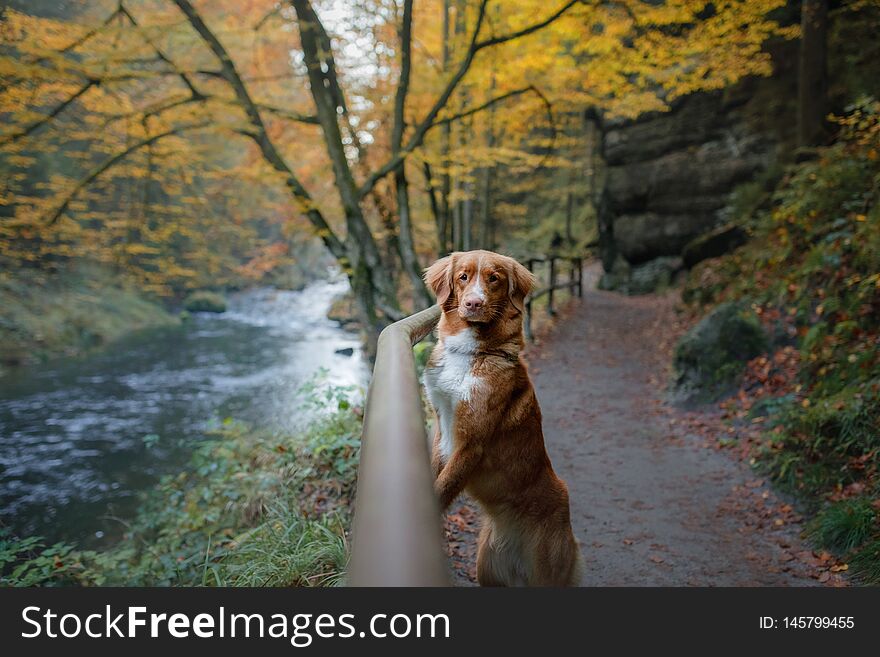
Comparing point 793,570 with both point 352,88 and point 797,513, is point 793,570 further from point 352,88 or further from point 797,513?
point 352,88

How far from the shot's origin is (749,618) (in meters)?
1.61

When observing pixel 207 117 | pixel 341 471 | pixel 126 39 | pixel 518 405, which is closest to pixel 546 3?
pixel 207 117

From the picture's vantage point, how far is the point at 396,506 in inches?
32.0

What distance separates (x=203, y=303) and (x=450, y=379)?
25.8 metres

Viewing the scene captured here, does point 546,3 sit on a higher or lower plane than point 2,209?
higher

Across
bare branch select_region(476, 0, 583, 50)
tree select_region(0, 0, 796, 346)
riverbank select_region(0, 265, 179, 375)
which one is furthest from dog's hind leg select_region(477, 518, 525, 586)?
riverbank select_region(0, 265, 179, 375)

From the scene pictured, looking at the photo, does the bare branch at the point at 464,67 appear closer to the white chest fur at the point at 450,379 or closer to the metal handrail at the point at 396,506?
the white chest fur at the point at 450,379

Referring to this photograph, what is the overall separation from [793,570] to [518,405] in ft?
9.82

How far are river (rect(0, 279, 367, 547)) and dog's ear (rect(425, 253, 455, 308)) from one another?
4372 mm

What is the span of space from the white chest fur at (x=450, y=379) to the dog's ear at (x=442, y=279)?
159 mm

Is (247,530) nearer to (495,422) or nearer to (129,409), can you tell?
(495,422)

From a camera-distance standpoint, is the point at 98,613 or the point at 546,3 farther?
the point at 546,3

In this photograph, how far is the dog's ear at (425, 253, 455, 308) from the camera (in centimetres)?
188

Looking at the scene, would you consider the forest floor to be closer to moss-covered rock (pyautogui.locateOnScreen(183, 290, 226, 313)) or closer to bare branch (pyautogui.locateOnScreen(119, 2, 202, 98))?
bare branch (pyautogui.locateOnScreen(119, 2, 202, 98))
